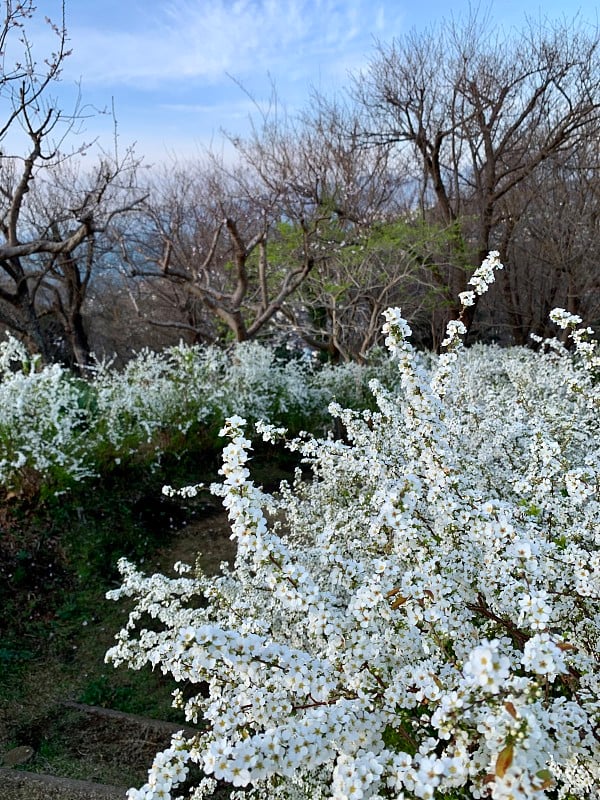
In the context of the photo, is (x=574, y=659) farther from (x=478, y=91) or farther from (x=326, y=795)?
(x=478, y=91)

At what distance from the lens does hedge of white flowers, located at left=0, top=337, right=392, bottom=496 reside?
4.63 metres

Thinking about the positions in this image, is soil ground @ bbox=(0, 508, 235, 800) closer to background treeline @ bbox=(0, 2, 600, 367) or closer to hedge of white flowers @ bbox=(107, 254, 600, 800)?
hedge of white flowers @ bbox=(107, 254, 600, 800)

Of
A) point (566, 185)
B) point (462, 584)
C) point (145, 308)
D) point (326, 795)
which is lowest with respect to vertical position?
point (326, 795)

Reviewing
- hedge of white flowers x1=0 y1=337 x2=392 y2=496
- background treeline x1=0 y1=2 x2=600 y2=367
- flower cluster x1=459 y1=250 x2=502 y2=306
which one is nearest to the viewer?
flower cluster x1=459 y1=250 x2=502 y2=306

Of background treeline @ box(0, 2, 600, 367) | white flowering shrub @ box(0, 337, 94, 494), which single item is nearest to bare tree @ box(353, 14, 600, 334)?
background treeline @ box(0, 2, 600, 367)

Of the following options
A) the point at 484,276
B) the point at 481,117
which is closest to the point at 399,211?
the point at 481,117

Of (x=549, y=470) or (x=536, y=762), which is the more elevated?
(x=549, y=470)

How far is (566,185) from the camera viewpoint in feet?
36.6

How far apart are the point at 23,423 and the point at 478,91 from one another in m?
11.1

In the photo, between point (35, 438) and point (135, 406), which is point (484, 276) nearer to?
point (35, 438)

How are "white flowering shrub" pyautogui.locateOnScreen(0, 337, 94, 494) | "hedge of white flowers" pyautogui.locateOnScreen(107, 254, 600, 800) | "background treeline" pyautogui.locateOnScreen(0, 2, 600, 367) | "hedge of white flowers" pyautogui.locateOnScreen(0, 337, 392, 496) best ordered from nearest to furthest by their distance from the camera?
"hedge of white flowers" pyautogui.locateOnScreen(107, 254, 600, 800)
"white flowering shrub" pyautogui.locateOnScreen(0, 337, 94, 494)
"hedge of white flowers" pyautogui.locateOnScreen(0, 337, 392, 496)
"background treeline" pyautogui.locateOnScreen(0, 2, 600, 367)

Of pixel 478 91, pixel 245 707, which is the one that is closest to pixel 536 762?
pixel 245 707

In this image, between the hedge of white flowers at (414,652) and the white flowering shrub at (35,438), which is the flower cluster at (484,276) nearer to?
the hedge of white flowers at (414,652)

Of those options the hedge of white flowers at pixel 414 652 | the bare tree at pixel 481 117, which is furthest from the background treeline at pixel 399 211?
the hedge of white flowers at pixel 414 652
